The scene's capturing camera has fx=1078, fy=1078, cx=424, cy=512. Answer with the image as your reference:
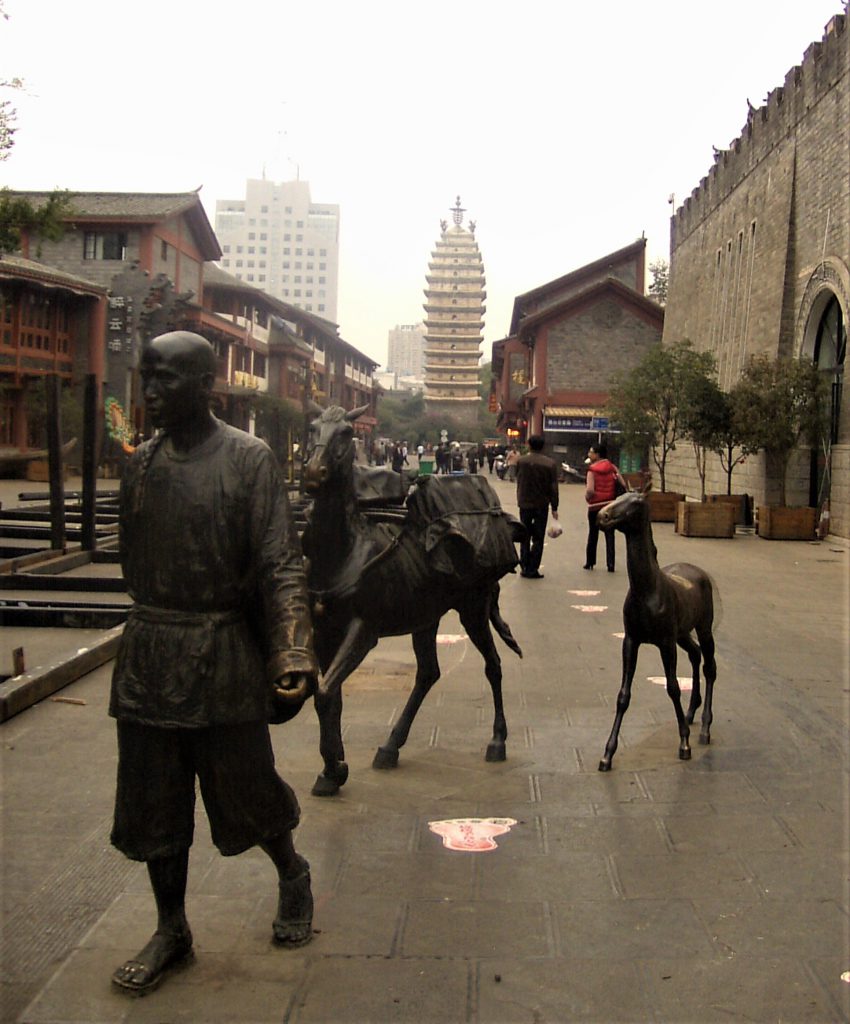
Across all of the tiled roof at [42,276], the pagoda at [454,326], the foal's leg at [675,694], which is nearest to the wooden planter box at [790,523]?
the foal's leg at [675,694]

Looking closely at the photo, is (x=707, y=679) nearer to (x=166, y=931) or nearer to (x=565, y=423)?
(x=166, y=931)

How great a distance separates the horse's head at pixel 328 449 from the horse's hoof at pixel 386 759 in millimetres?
1465

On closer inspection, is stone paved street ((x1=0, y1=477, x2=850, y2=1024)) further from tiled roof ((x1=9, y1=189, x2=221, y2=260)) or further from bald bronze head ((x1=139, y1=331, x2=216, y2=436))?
tiled roof ((x1=9, y1=189, x2=221, y2=260))

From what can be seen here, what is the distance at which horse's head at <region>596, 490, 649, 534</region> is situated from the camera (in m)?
5.51

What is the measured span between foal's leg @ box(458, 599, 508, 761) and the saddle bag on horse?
25 centimetres

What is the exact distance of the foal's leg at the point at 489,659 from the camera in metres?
5.49

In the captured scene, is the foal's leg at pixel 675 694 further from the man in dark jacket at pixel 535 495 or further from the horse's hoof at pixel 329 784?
the man in dark jacket at pixel 535 495

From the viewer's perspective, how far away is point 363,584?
4.95m

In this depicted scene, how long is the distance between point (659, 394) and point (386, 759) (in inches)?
724

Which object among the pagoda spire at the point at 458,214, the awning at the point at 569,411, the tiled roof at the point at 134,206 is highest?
the pagoda spire at the point at 458,214

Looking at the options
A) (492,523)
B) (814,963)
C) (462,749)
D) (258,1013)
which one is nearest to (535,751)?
(462,749)

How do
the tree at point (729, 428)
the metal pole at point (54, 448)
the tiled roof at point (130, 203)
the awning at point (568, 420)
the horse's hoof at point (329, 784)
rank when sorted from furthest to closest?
the awning at point (568, 420)
the tiled roof at point (130, 203)
the tree at point (729, 428)
the metal pole at point (54, 448)
the horse's hoof at point (329, 784)

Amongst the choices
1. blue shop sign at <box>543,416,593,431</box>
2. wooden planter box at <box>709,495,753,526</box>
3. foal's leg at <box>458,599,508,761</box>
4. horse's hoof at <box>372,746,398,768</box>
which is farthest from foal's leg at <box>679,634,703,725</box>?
blue shop sign at <box>543,416,593,431</box>

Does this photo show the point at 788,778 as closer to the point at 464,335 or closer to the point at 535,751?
the point at 535,751
